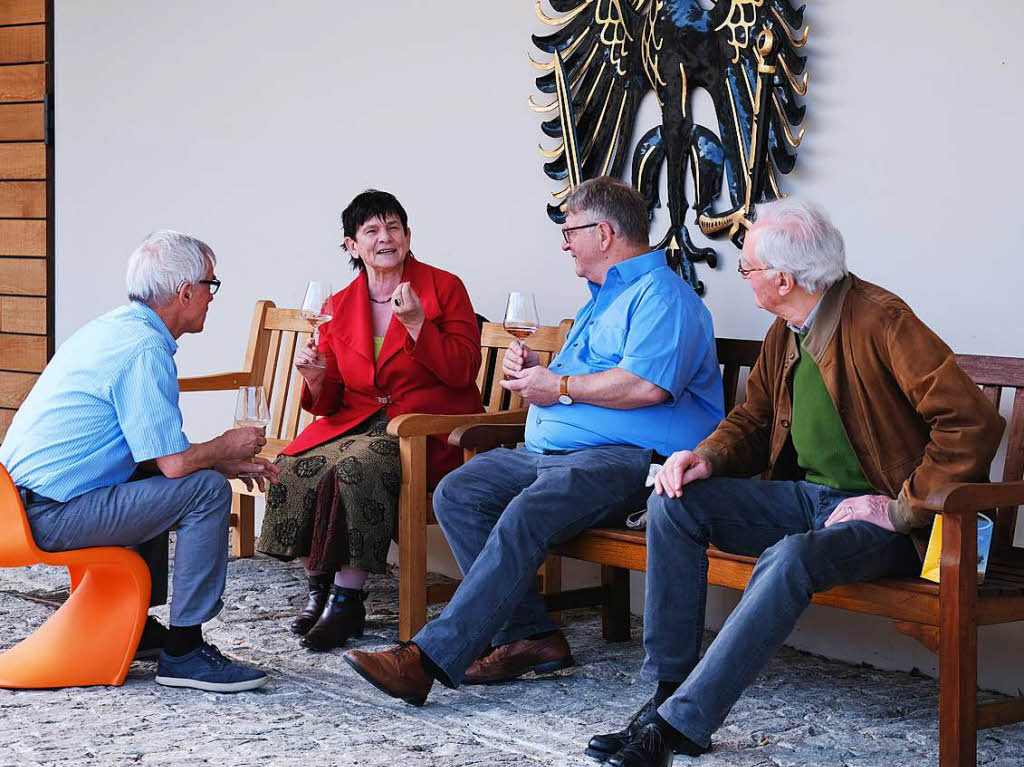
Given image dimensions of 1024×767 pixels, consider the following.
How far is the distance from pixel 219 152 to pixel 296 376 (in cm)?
118

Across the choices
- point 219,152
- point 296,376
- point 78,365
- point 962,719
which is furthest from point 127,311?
→ point 219,152

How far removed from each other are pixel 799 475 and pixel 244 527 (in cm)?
246

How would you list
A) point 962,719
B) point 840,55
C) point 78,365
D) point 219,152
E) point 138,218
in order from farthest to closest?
1. point 138,218
2. point 219,152
3. point 840,55
4. point 78,365
5. point 962,719

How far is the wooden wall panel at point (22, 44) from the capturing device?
250 inches

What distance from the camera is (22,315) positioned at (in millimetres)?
6465

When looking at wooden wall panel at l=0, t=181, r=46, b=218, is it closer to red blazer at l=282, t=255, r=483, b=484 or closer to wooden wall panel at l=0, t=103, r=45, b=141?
wooden wall panel at l=0, t=103, r=45, b=141

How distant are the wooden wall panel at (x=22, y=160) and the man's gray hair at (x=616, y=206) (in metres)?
3.66

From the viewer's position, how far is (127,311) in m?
3.30

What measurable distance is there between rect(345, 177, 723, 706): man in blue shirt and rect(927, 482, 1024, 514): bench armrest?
943 mm

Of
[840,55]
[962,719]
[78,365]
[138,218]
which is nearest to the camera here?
[962,719]

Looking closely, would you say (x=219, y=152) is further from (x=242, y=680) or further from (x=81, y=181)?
(x=242, y=680)

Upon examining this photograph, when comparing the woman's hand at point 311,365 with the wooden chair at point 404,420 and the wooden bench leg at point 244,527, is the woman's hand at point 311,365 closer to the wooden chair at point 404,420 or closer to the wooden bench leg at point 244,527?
the wooden chair at point 404,420

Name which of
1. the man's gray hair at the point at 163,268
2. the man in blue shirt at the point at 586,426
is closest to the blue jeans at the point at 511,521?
the man in blue shirt at the point at 586,426

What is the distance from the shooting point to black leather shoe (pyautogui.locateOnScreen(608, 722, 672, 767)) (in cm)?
264
